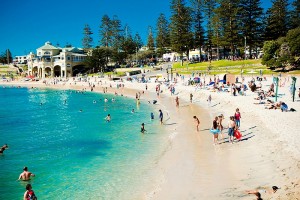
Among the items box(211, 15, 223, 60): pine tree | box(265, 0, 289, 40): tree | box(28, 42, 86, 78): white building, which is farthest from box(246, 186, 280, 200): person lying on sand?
box(28, 42, 86, 78): white building

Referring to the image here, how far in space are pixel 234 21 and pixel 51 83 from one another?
46.8 m

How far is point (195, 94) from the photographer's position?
1373 inches

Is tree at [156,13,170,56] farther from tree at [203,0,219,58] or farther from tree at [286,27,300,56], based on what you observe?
tree at [286,27,300,56]

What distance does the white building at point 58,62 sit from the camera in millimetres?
79062

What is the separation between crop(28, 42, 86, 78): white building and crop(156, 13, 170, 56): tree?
2190 cm

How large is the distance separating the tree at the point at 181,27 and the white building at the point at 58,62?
103ft

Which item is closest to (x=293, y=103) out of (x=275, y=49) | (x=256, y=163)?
(x=256, y=163)

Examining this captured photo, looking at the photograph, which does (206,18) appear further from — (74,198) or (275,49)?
(74,198)

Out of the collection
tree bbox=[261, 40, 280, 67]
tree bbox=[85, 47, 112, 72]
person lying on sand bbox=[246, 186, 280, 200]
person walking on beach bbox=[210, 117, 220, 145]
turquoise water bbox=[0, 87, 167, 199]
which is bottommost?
turquoise water bbox=[0, 87, 167, 199]

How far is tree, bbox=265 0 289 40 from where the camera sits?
52469 mm

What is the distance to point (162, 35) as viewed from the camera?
252 feet

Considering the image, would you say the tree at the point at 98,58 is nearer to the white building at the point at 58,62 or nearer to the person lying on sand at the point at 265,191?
the white building at the point at 58,62

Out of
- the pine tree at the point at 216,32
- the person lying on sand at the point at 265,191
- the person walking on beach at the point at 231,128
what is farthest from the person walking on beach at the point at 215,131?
the pine tree at the point at 216,32

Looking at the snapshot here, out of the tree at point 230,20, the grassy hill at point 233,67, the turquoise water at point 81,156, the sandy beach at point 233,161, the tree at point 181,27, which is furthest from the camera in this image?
the tree at point 181,27
